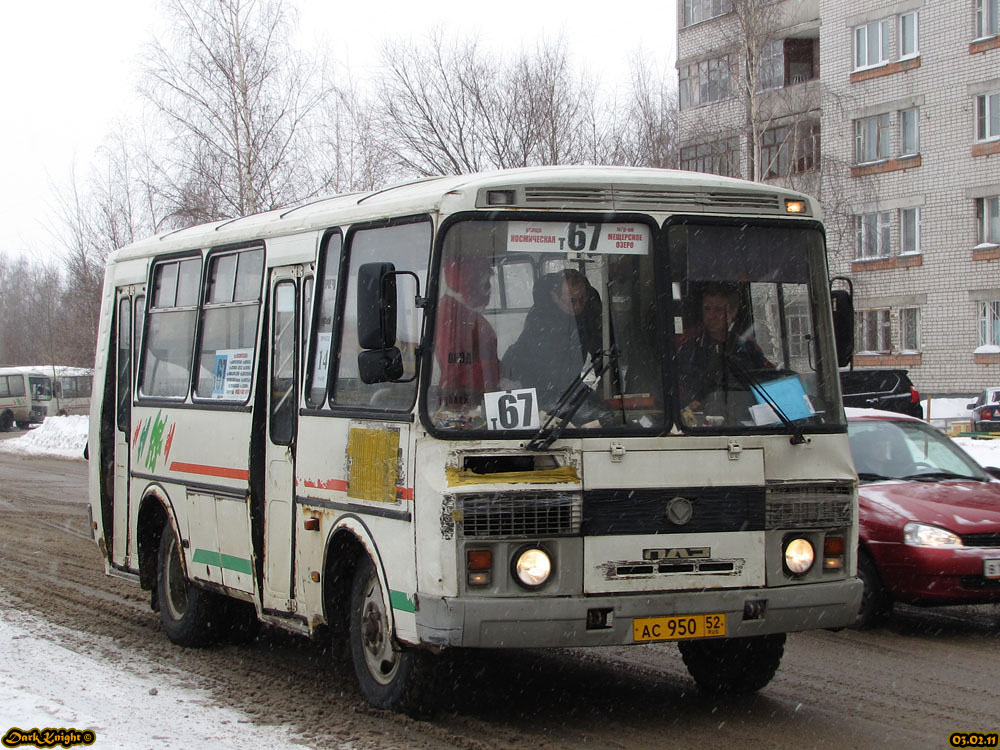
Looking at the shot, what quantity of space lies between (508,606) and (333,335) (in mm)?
2162

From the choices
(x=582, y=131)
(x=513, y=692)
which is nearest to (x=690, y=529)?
(x=513, y=692)

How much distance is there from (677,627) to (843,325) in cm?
205

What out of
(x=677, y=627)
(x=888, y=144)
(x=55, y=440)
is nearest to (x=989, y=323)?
(x=888, y=144)

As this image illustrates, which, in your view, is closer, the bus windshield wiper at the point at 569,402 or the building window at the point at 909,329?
the bus windshield wiper at the point at 569,402

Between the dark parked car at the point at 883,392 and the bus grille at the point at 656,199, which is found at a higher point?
the bus grille at the point at 656,199

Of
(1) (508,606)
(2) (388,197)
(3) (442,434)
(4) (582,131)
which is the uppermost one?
(4) (582,131)

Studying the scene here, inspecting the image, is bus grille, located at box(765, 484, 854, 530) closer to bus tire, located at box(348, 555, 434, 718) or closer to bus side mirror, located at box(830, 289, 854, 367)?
bus side mirror, located at box(830, 289, 854, 367)

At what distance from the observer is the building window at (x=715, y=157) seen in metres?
38.5

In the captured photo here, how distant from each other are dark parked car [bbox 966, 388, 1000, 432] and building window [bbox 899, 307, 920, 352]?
5.73m

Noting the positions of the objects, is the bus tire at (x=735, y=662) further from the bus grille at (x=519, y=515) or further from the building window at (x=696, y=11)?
the building window at (x=696, y=11)

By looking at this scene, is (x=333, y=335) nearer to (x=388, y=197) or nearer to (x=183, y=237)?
(x=388, y=197)

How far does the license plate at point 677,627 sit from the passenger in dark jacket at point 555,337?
1.16 m

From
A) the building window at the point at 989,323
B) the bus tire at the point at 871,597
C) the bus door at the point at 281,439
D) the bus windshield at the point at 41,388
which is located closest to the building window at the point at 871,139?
the building window at the point at 989,323

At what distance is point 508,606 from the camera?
6.40 metres
